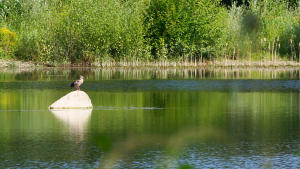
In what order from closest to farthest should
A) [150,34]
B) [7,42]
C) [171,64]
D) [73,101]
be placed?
[73,101], [171,64], [7,42], [150,34]

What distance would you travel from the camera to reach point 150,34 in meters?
59.6

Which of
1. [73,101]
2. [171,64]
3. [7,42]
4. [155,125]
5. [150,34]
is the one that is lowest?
[155,125]

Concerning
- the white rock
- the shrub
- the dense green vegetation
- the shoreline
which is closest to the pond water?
the white rock

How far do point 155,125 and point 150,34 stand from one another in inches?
1525

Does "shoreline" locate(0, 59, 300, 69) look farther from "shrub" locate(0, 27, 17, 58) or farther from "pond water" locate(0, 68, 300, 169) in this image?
"pond water" locate(0, 68, 300, 169)

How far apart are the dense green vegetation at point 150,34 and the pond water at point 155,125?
1499 cm

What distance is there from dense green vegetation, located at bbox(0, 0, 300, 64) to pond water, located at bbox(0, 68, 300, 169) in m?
15.0

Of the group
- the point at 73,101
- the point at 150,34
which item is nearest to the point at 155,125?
the point at 73,101

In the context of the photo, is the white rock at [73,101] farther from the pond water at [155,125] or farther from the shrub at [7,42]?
the shrub at [7,42]

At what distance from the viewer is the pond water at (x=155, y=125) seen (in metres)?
15.3

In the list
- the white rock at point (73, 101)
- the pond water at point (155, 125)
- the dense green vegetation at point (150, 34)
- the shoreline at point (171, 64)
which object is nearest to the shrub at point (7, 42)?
the dense green vegetation at point (150, 34)

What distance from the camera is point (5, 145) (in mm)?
17391

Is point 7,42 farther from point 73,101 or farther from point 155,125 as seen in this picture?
point 155,125

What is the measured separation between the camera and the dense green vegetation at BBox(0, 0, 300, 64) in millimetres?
57281
